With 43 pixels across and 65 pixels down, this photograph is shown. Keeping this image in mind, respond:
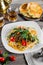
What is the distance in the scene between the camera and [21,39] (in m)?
1.14

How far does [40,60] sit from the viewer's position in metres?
1.07

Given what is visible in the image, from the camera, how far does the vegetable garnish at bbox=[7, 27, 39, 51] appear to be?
1128mm

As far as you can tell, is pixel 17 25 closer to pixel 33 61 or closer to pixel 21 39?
pixel 21 39

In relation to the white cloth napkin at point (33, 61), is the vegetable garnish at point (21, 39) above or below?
above

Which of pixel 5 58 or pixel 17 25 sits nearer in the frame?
pixel 5 58

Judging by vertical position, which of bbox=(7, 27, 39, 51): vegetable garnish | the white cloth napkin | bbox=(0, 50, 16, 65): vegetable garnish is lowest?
the white cloth napkin

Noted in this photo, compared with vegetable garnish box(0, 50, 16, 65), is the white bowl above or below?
above

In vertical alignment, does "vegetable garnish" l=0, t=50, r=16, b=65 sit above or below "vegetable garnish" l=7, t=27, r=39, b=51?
below

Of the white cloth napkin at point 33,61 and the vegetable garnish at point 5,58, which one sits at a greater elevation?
the vegetable garnish at point 5,58

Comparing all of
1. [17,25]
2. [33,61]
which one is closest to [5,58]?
[33,61]

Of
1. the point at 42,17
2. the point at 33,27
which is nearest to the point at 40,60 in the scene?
the point at 33,27

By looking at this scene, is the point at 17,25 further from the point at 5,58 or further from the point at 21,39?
the point at 5,58

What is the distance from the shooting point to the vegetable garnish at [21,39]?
44.4 inches

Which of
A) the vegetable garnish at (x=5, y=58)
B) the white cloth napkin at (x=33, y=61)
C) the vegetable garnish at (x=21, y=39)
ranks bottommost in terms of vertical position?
the white cloth napkin at (x=33, y=61)
